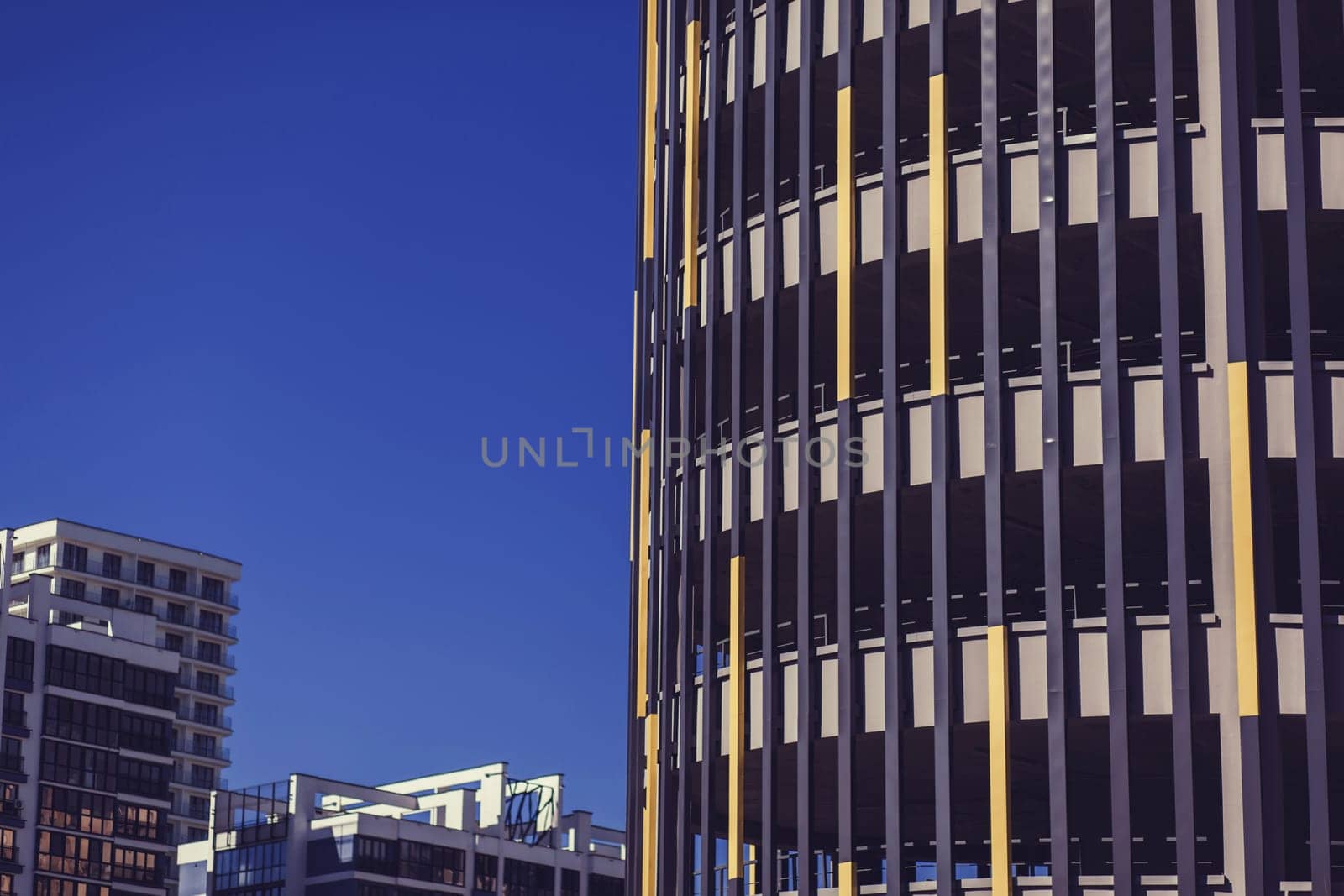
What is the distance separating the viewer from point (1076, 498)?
140 ft

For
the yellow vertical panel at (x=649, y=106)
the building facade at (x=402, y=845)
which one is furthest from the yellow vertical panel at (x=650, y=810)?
the building facade at (x=402, y=845)

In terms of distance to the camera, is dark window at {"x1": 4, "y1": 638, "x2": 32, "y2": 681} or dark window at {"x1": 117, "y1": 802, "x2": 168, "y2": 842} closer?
dark window at {"x1": 4, "y1": 638, "x2": 32, "y2": 681}

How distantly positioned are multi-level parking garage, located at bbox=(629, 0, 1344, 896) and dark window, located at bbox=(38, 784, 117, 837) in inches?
4019

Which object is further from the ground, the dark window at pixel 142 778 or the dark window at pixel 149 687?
the dark window at pixel 149 687

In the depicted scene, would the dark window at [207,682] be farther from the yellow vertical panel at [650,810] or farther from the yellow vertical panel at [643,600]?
the yellow vertical panel at [650,810]

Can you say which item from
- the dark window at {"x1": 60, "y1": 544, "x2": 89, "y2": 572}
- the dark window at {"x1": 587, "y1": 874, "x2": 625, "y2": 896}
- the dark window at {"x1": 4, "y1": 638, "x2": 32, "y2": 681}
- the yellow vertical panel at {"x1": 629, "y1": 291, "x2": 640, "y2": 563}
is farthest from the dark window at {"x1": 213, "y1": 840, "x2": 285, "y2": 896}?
the yellow vertical panel at {"x1": 629, "y1": 291, "x2": 640, "y2": 563}

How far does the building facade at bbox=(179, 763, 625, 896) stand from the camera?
14000 cm

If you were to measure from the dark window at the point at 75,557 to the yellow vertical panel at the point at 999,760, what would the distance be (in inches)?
6203

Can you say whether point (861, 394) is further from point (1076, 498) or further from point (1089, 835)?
point (1089, 835)

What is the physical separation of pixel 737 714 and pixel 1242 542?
→ 11693 mm

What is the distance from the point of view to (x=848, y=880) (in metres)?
40.8

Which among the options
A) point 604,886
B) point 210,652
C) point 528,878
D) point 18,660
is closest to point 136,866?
point 18,660

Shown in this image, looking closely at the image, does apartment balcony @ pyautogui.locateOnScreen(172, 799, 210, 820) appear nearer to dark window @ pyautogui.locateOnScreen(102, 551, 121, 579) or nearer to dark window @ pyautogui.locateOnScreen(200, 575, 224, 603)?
dark window @ pyautogui.locateOnScreen(200, 575, 224, 603)

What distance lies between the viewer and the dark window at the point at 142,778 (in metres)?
153
